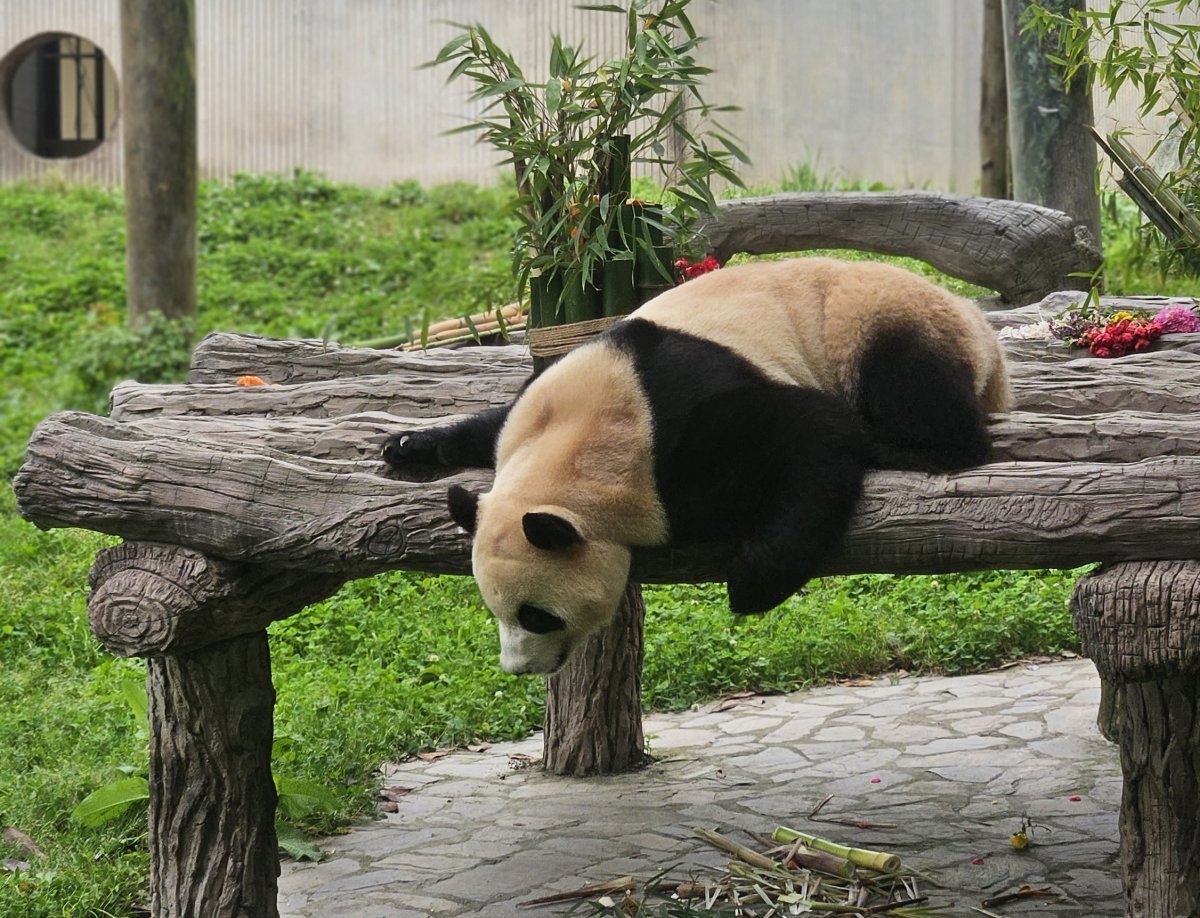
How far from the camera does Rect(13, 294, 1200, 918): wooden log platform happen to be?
106 inches

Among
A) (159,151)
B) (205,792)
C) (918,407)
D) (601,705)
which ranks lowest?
(601,705)

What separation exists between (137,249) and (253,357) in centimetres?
570

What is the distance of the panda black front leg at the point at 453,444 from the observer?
11.3 feet

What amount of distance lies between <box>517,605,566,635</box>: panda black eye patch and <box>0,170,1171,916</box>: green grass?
190 centimetres

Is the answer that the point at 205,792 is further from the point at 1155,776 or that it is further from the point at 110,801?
the point at 1155,776

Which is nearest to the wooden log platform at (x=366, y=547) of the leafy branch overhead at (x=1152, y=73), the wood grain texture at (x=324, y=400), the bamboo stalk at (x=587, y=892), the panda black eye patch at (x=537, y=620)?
the panda black eye patch at (x=537, y=620)

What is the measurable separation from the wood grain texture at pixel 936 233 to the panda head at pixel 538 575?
3.61 m

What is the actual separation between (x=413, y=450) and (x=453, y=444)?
0.10m

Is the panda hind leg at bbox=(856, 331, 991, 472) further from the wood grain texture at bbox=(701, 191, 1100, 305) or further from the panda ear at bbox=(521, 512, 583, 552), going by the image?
the wood grain texture at bbox=(701, 191, 1100, 305)

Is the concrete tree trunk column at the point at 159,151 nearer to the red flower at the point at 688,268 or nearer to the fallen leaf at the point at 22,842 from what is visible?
the red flower at the point at 688,268

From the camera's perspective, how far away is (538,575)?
2848 millimetres

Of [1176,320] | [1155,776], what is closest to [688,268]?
[1176,320]

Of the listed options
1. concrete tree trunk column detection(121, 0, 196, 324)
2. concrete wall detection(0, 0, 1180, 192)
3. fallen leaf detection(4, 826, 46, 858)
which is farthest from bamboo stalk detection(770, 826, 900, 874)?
concrete wall detection(0, 0, 1180, 192)

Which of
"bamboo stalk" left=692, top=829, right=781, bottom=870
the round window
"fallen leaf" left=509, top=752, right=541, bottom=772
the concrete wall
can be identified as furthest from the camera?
the round window
